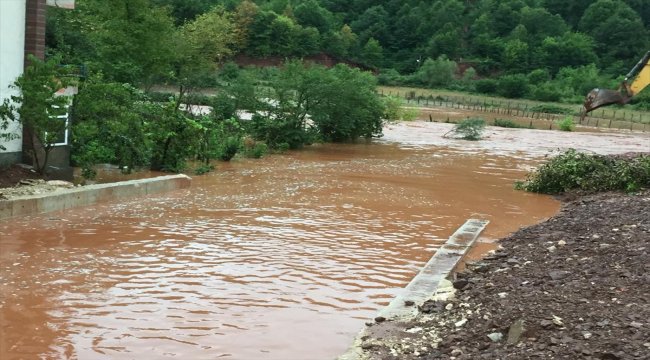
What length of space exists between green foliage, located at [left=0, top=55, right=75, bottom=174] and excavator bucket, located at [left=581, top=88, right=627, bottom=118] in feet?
32.1

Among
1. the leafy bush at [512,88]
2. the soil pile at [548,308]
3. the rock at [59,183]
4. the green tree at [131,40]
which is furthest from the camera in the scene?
the leafy bush at [512,88]

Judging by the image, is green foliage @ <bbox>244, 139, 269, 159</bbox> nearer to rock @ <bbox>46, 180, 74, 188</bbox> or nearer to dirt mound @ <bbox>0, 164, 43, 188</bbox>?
dirt mound @ <bbox>0, 164, 43, 188</bbox>

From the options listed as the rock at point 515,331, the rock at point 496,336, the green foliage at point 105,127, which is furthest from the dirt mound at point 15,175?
the rock at point 515,331

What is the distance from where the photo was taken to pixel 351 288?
9031 mm

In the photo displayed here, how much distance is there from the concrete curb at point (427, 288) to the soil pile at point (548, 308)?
0.16 metres

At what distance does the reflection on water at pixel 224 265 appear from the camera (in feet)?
22.5

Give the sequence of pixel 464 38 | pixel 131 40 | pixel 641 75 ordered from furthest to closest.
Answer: pixel 464 38, pixel 131 40, pixel 641 75

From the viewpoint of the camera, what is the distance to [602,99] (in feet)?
30.9

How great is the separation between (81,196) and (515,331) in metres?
9.99

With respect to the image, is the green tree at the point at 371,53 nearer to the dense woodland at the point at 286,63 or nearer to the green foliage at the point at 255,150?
the dense woodland at the point at 286,63

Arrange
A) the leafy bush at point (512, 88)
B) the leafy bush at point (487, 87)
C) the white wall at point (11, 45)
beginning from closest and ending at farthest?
the white wall at point (11, 45) → the leafy bush at point (512, 88) → the leafy bush at point (487, 87)

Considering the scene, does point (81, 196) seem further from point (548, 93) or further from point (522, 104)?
point (548, 93)

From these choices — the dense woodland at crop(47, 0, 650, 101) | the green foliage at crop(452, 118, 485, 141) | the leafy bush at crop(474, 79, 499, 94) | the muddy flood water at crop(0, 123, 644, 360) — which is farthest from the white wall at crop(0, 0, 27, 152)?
the leafy bush at crop(474, 79, 499, 94)

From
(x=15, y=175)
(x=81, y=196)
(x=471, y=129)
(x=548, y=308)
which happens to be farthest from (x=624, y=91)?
(x=471, y=129)
